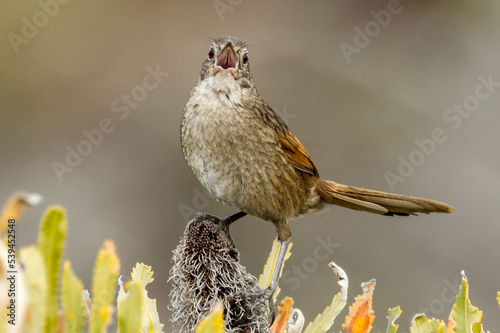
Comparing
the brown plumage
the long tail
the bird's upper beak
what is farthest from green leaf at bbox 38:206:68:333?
the long tail

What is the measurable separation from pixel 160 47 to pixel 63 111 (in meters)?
1.05

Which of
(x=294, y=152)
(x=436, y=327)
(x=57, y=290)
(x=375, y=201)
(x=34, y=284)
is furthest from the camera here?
(x=375, y=201)

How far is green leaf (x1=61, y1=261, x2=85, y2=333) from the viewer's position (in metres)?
1.06

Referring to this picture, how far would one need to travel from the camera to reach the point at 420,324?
1.65 m

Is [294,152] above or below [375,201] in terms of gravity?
above

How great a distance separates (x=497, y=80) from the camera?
19.6ft

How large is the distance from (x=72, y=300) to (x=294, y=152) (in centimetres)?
272

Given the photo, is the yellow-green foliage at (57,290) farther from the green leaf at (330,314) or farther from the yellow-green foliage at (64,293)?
the green leaf at (330,314)

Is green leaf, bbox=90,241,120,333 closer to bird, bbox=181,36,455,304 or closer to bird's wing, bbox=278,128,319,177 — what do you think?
bird, bbox=181,36,455,304

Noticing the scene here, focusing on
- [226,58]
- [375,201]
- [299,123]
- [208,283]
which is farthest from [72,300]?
[299,123]

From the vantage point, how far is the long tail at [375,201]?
11.5 feet

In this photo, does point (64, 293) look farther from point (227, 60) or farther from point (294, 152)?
point (294, 152)

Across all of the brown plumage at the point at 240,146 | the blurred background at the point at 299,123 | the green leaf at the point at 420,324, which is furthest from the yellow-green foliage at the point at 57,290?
the blurred background at the point at 299,123

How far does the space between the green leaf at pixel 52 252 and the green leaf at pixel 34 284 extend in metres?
0.02
